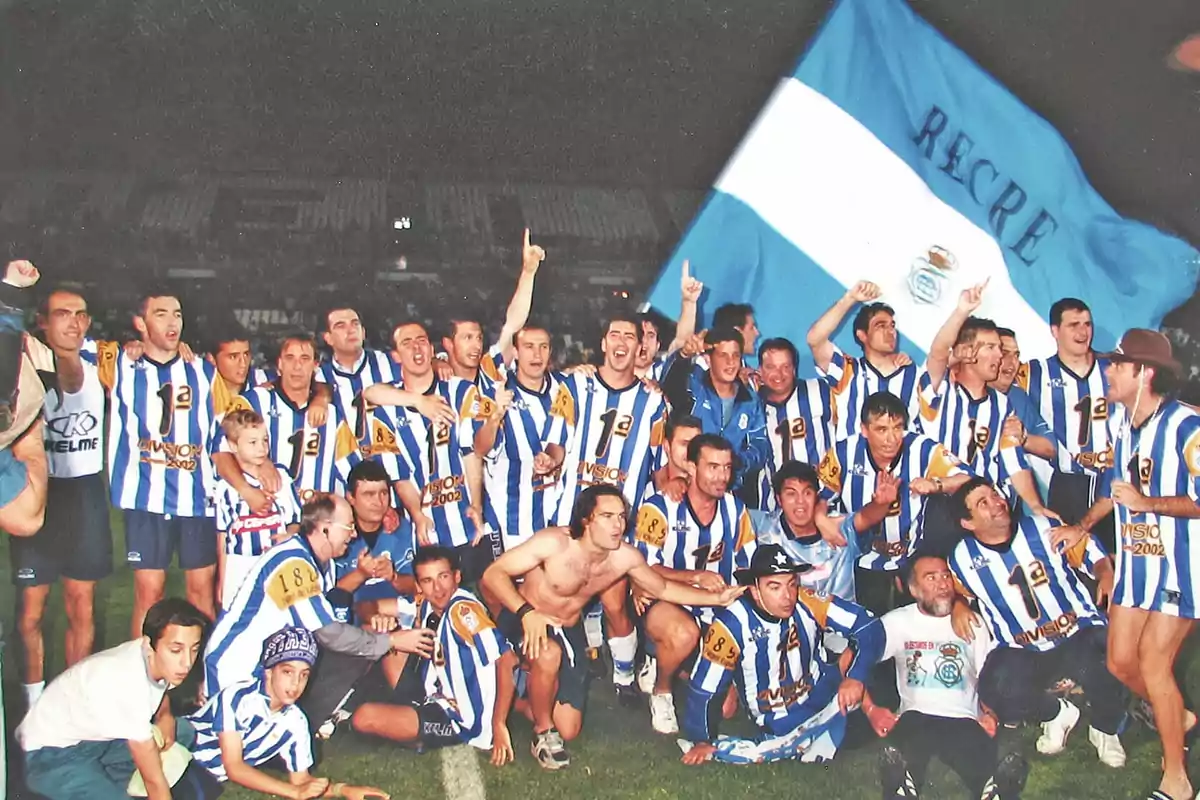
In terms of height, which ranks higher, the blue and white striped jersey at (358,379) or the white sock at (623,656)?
the blue and white striped jersey at (358,379)

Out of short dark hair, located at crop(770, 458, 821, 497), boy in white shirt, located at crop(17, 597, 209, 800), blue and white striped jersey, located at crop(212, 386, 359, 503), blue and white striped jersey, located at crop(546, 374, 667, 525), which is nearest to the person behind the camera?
boy in white shirt, located at crop(17, 597, 209, 800)

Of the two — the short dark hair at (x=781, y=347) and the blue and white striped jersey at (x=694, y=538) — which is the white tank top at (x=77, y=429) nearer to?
the blue and white striped jersey at (x=694, y=538)

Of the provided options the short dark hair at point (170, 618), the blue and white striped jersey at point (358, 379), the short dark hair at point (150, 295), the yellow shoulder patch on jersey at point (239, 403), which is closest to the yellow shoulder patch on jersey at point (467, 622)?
Result: the blue and white striped jersey at point (358, 379)

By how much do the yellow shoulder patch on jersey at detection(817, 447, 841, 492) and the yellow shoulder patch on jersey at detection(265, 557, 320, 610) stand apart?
1404mm

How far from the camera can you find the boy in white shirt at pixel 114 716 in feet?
9.88

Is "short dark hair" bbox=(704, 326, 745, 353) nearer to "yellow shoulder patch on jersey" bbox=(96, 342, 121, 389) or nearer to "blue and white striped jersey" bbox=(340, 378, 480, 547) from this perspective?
"blue and white striped jersey" bbox=(340, 378, 480, 547)

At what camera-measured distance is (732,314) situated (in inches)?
130

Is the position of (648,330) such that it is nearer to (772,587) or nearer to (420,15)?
(772,587)

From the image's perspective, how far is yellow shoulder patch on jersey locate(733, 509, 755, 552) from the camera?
3283 millimetres

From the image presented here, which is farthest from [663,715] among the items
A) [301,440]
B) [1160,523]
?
[1160,523]

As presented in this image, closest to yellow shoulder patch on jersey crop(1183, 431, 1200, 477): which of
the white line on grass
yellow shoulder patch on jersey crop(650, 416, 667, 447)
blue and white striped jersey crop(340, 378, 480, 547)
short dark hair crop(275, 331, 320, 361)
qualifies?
yellow shoulder patch on jersey crop(650, 416, 667, 447)

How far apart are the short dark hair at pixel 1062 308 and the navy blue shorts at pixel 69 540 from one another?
263 cm

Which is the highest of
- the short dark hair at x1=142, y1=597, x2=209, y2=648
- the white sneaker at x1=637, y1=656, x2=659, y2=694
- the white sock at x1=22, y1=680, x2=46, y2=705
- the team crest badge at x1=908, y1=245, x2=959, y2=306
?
the team crest badge at x1=908, y1=245, x2=959, y2=306

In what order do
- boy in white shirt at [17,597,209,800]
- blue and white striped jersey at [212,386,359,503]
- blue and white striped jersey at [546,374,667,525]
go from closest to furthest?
boy in white shirt at [17,597,209,800] → blue and white striped jersey at [212,386,359,503] → blue and white striped jersey at [546,374,667,525]
